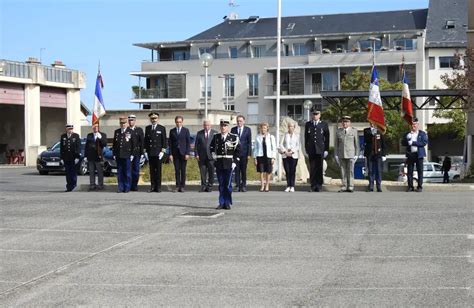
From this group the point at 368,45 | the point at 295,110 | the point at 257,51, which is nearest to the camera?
the point at 368,45

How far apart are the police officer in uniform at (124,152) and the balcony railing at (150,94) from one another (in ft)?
241

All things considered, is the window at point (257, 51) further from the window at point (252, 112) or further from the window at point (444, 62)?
the window at point (444, 62)

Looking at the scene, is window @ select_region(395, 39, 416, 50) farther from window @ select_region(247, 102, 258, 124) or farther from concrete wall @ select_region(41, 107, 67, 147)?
concrete wall @ select_region(41, 107, 67, 147)

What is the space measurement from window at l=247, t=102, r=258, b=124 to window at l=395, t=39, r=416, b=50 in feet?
54.1

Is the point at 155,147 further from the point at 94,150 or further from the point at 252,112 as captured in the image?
the point at 252,112

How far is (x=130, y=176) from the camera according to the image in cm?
2191

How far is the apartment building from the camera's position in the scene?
83.1m

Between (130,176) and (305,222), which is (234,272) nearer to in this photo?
(305,222)

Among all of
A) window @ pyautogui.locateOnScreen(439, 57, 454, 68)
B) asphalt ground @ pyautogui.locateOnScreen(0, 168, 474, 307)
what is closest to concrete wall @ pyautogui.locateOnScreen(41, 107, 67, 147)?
window @ pyautogui.locateOnScreen(439, 57, 454, 68)

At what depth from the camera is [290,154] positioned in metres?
22.0

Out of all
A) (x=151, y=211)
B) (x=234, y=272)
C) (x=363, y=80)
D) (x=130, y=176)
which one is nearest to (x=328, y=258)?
(x=234, y=272)

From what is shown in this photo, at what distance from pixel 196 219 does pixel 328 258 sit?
4.56 metres

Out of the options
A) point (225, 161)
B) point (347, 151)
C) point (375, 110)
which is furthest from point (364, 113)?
point (225, 161)

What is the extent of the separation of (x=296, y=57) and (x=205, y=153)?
68259 millimetres
